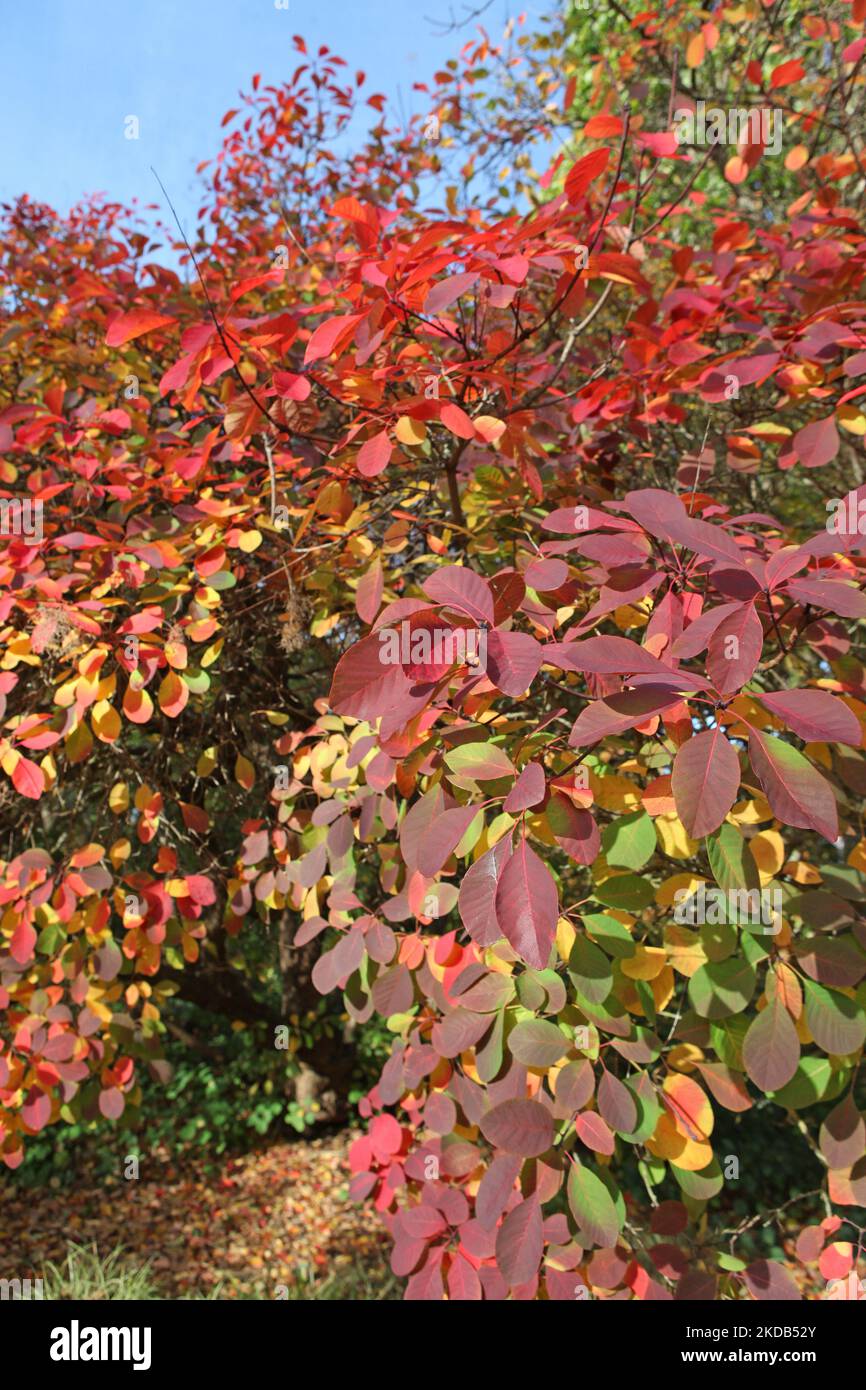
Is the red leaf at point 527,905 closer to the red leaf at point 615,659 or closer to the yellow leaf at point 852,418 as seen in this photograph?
the red leaf at point 615,659

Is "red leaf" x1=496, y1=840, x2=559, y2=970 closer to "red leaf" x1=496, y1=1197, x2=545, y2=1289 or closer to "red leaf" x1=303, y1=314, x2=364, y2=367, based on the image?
"red leaf" x1=496, y1=1197, x2=545, y2=1289

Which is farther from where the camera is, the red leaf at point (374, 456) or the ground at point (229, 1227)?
the ground at point (229, 1227)

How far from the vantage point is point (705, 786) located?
844mm

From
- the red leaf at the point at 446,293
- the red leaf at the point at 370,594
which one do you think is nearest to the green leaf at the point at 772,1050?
the red leaf at the point at 370,594

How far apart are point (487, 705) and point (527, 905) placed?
357 mm

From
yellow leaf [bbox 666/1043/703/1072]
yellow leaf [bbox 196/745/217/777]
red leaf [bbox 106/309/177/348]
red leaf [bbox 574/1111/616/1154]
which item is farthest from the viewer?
yellow leaf [bbox 196/745/217/777]

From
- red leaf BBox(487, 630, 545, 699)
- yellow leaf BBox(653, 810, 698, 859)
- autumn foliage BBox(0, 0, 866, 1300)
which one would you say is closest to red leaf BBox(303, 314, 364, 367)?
autumn foliage BBox(0, 0, 866, 1300)

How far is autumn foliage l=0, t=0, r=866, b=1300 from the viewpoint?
3.33ft

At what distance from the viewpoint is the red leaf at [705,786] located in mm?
840

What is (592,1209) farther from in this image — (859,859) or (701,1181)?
(859,859)

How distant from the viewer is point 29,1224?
404 centimetres

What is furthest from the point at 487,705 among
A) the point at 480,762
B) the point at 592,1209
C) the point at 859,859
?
the point at 592,1209

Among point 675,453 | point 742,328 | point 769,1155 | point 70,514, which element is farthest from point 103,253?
point 769,1155
